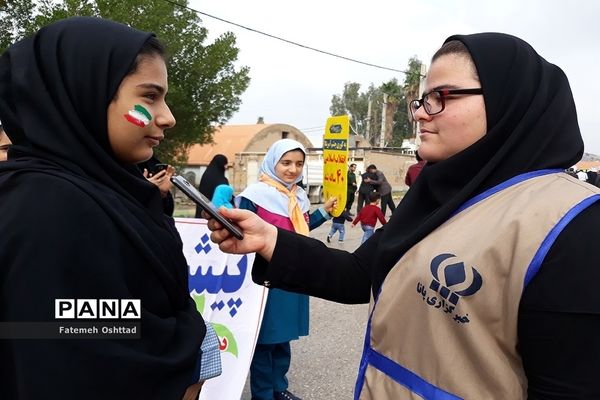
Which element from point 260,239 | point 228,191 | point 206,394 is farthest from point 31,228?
point 228,191

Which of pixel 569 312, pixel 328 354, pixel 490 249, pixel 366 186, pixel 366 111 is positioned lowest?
pixel 328 354

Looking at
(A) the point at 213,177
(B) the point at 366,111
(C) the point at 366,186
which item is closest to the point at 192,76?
(C) the point at 366,186

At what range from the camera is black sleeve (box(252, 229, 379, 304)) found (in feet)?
5.66

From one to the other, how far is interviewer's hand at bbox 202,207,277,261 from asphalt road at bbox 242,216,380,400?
6.54 feet

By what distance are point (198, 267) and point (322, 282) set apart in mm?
1517

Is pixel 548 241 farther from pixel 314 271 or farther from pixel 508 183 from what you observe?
pixel 314 271

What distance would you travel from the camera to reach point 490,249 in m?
1.10

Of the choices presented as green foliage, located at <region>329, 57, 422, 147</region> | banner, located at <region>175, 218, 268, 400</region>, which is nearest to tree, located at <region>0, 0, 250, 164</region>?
banner, located at <region>175, 218, 268, 400</region>

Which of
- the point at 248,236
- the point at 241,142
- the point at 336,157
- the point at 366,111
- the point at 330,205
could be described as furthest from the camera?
the point at 366,111

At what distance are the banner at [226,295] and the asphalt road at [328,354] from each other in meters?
0.58

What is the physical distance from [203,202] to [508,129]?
94cm

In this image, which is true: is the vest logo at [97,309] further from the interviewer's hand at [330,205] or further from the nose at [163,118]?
the interviewer's hand at [330,205]

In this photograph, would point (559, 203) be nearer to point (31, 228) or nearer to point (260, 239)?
point (260, 239)

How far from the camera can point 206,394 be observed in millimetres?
2766
